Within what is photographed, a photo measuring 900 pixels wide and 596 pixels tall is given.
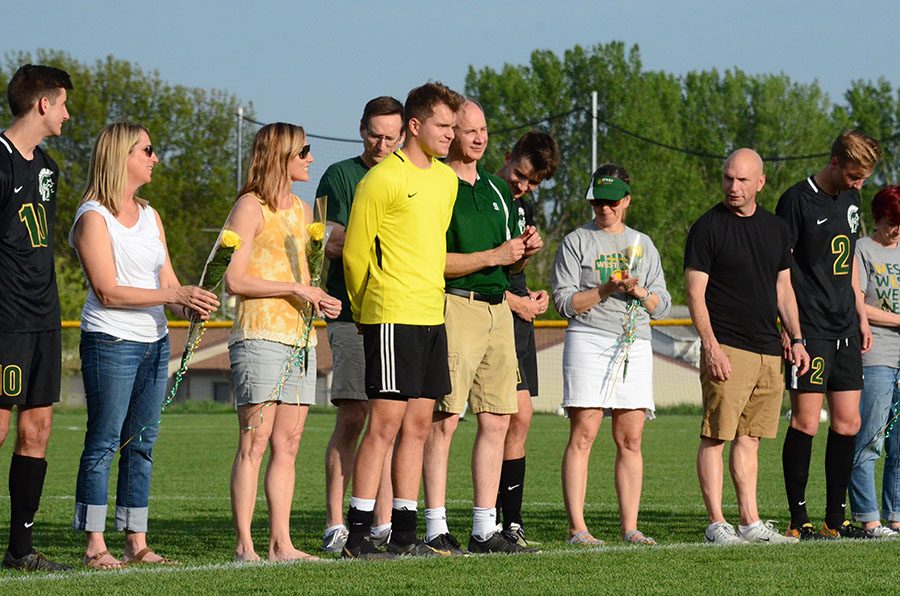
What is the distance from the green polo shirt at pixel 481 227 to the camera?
280 inches

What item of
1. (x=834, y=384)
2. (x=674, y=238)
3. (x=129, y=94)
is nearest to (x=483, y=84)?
(x=674, y=238)

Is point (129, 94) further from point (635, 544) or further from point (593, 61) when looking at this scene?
point (635, 544)

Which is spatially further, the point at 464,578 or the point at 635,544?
the point at 635,544

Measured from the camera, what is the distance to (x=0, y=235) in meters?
6.33

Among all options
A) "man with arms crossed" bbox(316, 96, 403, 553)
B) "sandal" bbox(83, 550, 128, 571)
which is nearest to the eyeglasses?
"man with arms crossed" bbox(316, 96, 403, 553)

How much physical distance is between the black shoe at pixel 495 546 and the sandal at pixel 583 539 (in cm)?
57

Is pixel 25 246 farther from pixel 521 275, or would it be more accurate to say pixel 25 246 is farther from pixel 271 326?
pixel 521 275

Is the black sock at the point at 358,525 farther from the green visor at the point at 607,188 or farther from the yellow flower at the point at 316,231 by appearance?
the green visor at the point at 607,188

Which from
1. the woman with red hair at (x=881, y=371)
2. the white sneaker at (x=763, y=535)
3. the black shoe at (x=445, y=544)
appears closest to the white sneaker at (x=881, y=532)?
the woman with red hair at (x=881, y=371)

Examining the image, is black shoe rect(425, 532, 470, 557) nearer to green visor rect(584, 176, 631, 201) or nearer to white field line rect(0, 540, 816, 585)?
white field line rect(0, 540, 816, 585)

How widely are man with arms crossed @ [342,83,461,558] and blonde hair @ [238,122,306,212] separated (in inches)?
17.6

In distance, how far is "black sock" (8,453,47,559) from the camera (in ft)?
21.4

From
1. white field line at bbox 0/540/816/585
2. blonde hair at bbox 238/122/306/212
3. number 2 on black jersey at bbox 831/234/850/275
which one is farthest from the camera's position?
number 2 on black jersey at bbox 831/234/850/275

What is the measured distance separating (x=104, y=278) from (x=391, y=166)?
1.45 metres
